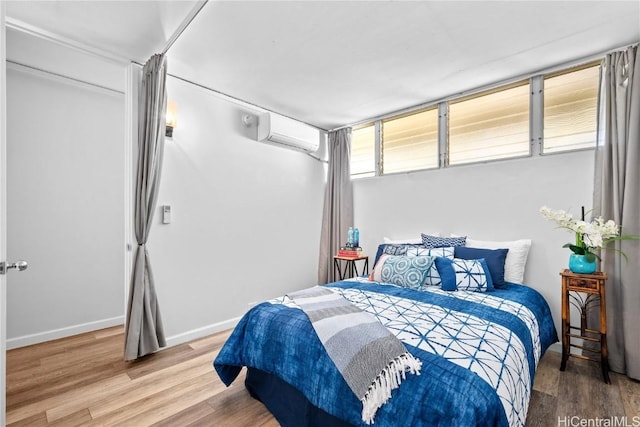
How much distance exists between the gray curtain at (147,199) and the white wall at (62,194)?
2.38ft

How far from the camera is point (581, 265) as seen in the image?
7.32ft

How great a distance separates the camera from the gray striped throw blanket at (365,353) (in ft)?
4.05

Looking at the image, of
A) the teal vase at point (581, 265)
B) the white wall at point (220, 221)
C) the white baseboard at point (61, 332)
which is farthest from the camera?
the white wall at point (220, 221)

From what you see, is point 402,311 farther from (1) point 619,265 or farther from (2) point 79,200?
(2) point 79,200

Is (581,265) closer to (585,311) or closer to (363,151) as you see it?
(585,311)

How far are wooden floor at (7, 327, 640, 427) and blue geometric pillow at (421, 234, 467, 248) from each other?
118 centimetres

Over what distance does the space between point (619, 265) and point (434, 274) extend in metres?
1.34

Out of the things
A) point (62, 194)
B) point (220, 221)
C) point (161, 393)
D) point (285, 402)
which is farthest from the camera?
point (220, 221)

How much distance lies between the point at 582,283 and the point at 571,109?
153 cm

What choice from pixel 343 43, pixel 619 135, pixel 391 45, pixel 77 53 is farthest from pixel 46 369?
pixel 619 135

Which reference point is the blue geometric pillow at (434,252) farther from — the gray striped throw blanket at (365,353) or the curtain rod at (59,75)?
the curtain rod at (59,75)

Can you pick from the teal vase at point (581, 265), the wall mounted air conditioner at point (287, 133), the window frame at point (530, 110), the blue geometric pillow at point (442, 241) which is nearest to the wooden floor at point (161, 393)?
the teal vase at point (581, 265)

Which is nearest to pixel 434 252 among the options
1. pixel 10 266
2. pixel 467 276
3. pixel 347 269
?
pixel 467 276

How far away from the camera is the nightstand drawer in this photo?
2145 mm
